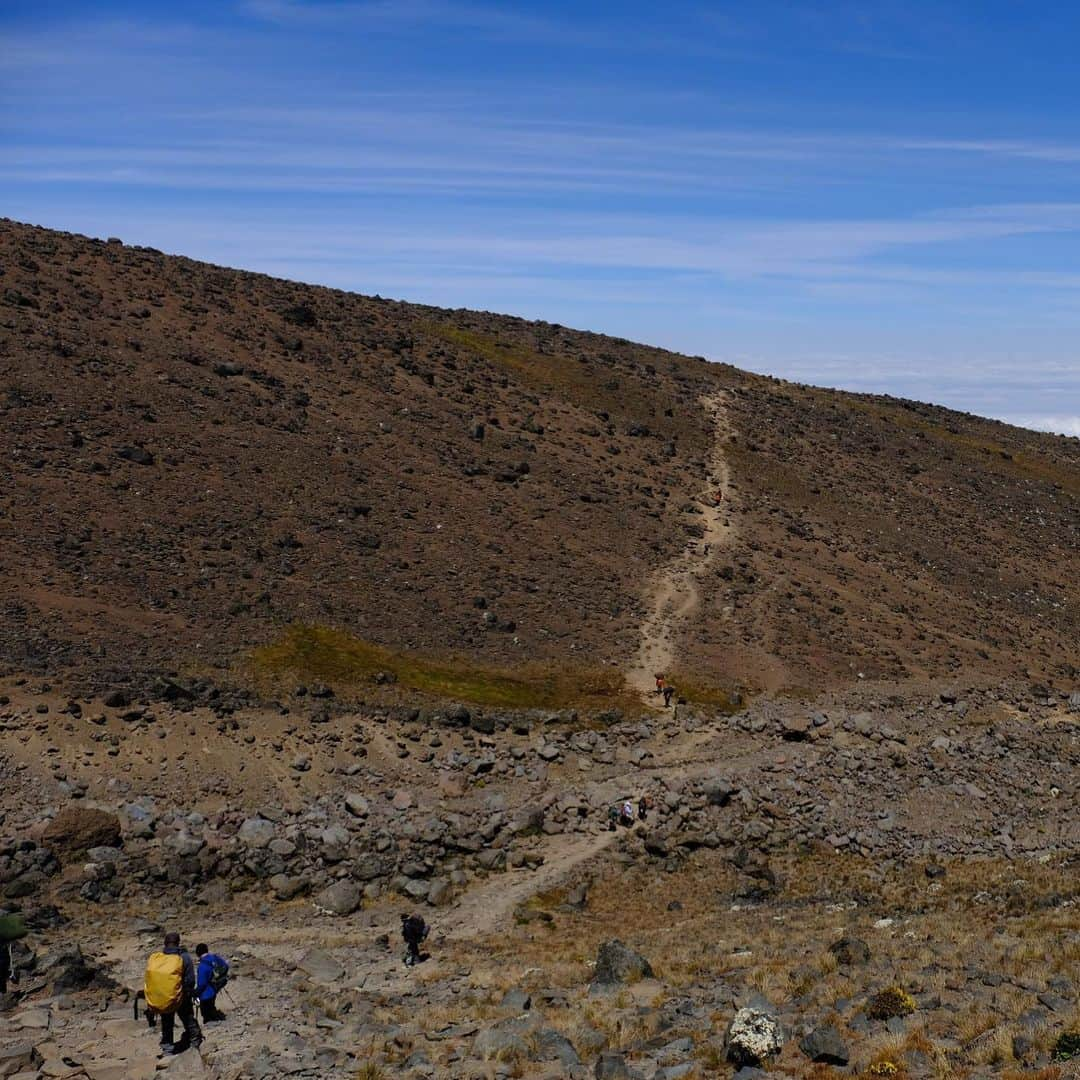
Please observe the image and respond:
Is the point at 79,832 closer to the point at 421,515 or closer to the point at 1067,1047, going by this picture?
the point at 1067,1047

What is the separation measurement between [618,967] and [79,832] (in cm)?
1837

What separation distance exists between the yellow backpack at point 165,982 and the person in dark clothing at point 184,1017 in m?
0.11

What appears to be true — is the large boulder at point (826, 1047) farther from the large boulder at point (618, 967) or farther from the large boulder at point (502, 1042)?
the large boulder at point (618, 967)

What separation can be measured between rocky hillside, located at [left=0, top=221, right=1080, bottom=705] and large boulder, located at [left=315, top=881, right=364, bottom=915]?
12932 mm

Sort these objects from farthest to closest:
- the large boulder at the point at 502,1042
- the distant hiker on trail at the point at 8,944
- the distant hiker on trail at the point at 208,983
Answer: the distant hiker on trail at the point at 8,944 → the distant hiker on trail at the point at 208,983 → the large boulder at the point at 502,1042

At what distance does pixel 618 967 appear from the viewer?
2717 cm

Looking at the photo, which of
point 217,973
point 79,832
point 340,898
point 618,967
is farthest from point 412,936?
point 79,832

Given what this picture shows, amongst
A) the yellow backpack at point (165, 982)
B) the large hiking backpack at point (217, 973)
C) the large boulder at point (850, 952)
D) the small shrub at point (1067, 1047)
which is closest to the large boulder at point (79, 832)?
the large hiking backpack at point (217, 973)

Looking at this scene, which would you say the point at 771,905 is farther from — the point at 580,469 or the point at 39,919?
the point at 580,469

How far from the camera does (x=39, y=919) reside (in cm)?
3200

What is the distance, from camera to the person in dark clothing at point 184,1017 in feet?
73.8

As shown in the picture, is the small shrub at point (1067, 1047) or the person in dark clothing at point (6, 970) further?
the person in dark clothing at point (6, 970)

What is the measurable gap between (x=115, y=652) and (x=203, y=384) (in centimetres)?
2744

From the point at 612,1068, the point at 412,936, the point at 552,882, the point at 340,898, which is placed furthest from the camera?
the point at 552,882
